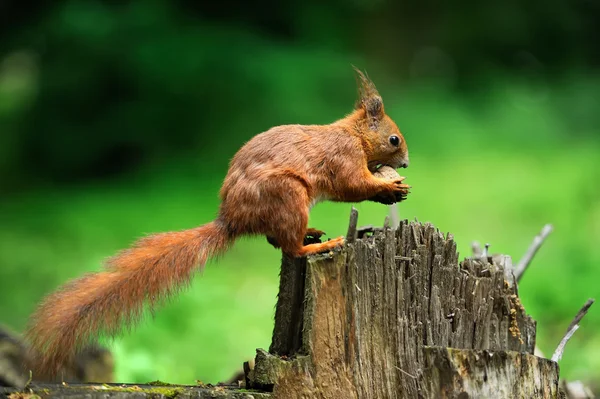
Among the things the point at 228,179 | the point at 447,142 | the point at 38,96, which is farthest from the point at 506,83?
the point at 228,179

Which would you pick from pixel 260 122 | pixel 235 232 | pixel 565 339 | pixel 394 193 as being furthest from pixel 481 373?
pixel 260 122

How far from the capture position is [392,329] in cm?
299

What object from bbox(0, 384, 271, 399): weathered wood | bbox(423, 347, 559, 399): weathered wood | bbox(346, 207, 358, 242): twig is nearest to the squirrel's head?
bbox(346, 207, 358, 242): twig

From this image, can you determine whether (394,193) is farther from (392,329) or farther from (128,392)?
(128,392)

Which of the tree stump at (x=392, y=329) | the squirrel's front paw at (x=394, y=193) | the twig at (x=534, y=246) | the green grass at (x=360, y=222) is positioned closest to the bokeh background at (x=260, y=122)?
the green grass at (x=360, y=222)

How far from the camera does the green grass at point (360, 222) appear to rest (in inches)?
235

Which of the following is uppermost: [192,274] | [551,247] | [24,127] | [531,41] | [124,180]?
[531,41]

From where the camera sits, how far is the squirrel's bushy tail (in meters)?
2.87

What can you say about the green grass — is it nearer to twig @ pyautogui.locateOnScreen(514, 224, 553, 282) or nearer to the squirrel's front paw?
twig @ pyautogui.locateOnScreen(514, 224, 553, 282)

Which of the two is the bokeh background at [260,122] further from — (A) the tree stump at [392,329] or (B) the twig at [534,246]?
(A) the tree stump at [392,329]

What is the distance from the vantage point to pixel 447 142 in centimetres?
1001

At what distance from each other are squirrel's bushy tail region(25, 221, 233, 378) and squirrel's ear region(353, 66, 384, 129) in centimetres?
85

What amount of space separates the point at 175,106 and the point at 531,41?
5428mm

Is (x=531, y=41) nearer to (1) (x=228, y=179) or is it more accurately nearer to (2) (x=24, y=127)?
(2) (x=24, y=127)
